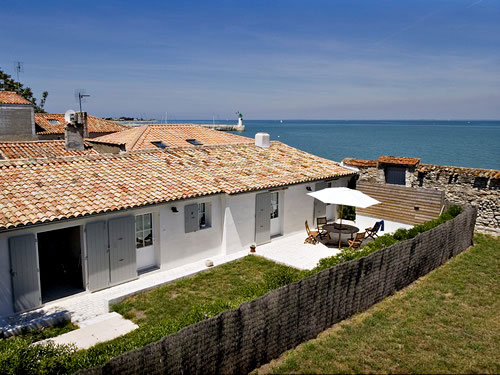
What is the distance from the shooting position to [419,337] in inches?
370

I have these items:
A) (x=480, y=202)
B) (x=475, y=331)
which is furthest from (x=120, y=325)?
(x=480, y=202)

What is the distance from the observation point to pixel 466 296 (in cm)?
1188

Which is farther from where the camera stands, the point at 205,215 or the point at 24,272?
the point at 205,215

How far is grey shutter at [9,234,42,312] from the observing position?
33.2ft

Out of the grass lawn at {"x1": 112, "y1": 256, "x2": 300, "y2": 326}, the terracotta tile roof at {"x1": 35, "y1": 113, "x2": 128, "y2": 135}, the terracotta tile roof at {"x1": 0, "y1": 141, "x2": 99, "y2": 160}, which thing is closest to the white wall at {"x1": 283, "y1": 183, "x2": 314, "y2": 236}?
the grass lawn at {"x1": 112, "y1": 256, "x2": 300, "y2": 326}

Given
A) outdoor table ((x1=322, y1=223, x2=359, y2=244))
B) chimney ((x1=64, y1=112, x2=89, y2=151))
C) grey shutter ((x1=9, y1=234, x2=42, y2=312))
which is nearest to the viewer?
grey shutter ((x1=9, y1=234, x2=42, y2=312))

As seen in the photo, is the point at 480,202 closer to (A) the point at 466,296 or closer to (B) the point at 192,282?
(A) the point at 466,296

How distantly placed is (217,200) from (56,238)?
554 cm

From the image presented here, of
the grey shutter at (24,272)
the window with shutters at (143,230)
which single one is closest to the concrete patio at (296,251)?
the window with shutters at (143,230)

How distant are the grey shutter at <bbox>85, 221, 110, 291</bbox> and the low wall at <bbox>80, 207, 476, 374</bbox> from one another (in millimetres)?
5929

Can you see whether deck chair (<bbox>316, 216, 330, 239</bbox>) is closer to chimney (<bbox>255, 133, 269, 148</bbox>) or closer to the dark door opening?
chimney (<bbox>255, 133, 269, 148</bbox>)

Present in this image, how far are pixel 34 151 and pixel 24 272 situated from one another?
12.1 meters

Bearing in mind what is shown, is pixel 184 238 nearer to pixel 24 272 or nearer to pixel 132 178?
pixel 132 178

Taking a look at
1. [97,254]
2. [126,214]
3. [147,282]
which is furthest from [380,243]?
[97,254]
